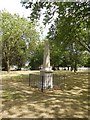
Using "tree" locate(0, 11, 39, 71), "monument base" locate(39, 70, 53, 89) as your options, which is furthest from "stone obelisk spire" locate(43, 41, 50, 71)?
"tree" locate(0, 11, 39, 71)

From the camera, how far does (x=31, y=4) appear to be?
11.0m

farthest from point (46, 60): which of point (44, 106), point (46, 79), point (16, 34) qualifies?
point (16, 34)

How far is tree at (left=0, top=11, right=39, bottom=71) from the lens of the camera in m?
30.1

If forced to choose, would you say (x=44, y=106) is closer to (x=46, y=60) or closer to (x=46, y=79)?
(x=46, y=79)

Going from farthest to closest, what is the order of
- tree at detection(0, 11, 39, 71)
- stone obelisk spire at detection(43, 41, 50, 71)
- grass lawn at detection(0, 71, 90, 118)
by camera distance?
tree at detection(0, 11, 39, 71)
stone obelisk spire at detection(43, 41, 50, 71)
grass lawn at detection(0, 71, 90, 118)

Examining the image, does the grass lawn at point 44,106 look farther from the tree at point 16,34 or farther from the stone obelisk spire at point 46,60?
the tree at point 16,34

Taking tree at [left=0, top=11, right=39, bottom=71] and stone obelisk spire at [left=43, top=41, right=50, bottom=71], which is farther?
tree at [left=0, top=11, right=39, bottom=71]

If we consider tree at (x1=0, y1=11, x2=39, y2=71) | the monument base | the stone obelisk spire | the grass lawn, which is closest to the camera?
the grass lawn

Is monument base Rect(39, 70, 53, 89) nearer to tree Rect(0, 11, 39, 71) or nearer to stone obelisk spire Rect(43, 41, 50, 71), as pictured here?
stone obelisk spire Rect(43, 41, 50, 71)

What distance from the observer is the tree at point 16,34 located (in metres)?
30.1

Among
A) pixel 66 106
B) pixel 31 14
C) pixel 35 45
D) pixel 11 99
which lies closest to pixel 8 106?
pixel 11 99

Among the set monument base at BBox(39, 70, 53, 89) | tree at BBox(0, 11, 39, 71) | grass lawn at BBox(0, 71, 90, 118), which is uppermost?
tree at BBox(0, 11, 39, 71)

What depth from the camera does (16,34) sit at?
3105 centimetres

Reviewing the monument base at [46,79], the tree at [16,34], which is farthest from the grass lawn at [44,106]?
the tree at [16,34]
